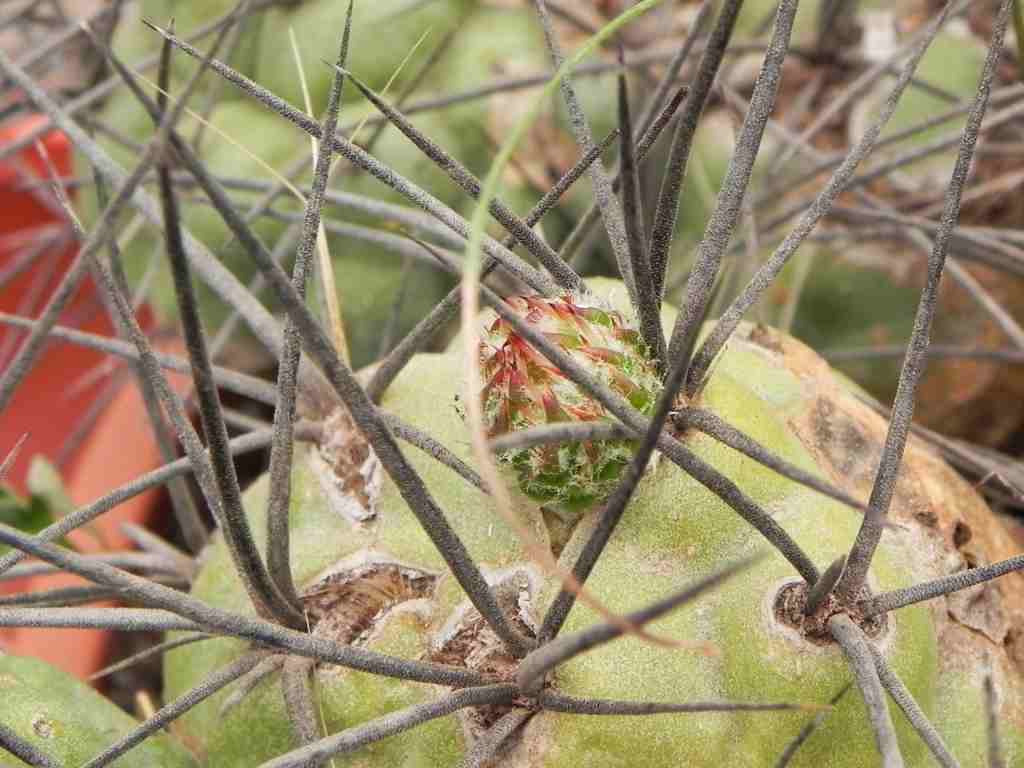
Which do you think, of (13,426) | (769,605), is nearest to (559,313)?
(769,605)

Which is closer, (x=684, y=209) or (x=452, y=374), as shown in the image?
(x=452, y=374)

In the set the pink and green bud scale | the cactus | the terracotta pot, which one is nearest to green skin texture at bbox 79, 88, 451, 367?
the terracotta pot

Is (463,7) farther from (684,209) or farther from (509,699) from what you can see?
(509,699)

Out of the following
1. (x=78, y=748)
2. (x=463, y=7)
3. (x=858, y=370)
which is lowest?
(x=78, y=748)

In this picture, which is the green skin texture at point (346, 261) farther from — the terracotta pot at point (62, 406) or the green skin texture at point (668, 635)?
the green skin texture at point (668, 635)

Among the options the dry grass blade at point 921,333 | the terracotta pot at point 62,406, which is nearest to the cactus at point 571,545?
the dry grass blade at point 921,333

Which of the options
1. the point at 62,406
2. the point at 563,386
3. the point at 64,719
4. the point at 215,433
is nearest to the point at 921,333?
the point at 563,386

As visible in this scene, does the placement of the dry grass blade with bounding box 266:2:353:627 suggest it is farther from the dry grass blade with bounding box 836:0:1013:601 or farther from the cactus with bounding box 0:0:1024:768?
the dry grass blade with bounding box 836:0:1013:601

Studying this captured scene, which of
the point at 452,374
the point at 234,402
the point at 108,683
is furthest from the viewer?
the point at 234,402
